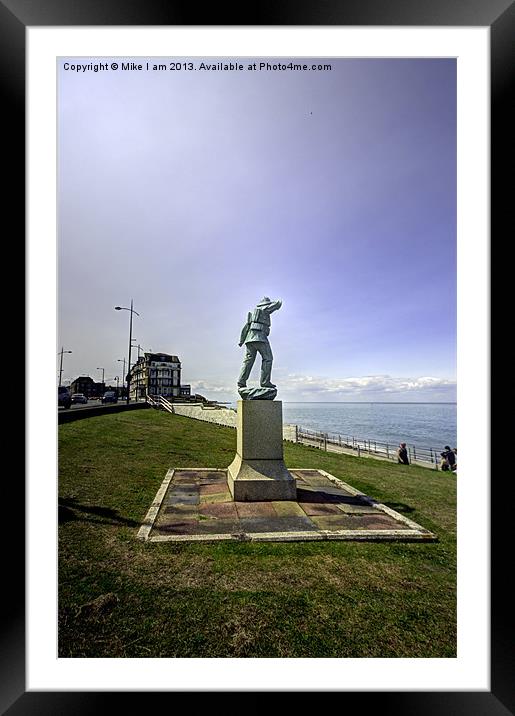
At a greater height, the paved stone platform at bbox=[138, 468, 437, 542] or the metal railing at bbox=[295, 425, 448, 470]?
the paved stone platform at bbox=[138, 468, 437, 542]

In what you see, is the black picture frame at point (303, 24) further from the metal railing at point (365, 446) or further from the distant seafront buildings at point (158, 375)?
the distant seafront buildings at point (158, 375)

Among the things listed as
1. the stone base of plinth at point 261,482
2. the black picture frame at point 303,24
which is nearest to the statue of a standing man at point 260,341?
the stone base of plinth at point 261,482

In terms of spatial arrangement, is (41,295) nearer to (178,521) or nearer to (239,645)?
(239,645)

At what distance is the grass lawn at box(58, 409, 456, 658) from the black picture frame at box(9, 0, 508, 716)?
0.35 m

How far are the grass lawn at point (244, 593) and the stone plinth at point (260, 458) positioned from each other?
147 cm

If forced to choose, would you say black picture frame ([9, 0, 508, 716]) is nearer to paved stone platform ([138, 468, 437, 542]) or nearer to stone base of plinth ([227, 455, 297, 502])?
paved stone platform ([138, 468, 437, 542])

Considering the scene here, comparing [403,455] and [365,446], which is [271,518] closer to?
[403,455]

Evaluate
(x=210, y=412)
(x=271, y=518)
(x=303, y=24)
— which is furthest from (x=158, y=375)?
(x=303, y=24)

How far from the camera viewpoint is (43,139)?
8.28 ft

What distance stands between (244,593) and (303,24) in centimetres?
431

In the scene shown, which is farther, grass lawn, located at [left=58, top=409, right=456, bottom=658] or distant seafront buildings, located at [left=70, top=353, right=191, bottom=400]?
distant seafront buildings, located at [left=70, top=353, right=191, bottom=400]

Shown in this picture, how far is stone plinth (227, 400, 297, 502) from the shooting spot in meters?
5.34

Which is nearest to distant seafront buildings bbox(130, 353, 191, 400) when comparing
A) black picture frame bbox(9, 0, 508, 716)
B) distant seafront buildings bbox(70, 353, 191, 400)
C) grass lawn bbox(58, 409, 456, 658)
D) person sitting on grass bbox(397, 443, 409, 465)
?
distant seafront buildings bbox(70, 353, 191, 400)

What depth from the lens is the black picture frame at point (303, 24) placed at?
2.08 metres
